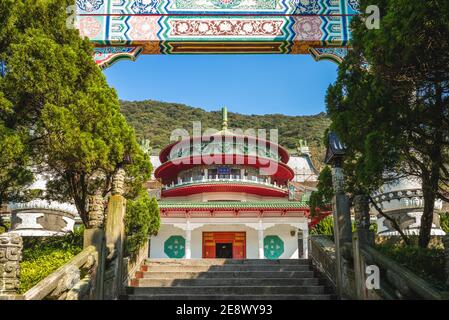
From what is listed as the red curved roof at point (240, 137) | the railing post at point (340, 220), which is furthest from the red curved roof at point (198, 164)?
the railing post at point (340, 220)

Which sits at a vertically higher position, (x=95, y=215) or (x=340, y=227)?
(x=95, y=215)

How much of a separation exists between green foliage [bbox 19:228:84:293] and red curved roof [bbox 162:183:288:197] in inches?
492

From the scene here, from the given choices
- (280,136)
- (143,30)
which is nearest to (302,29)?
(143,30)

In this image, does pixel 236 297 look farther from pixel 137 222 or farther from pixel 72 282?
pixel 137 222

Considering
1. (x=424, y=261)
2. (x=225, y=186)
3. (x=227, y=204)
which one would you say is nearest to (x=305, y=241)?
(x=227, y=204)

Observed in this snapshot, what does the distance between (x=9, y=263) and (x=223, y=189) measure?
56.7 ft

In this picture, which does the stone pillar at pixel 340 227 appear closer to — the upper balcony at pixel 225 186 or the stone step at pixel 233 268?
the stone step at pixel 233 268

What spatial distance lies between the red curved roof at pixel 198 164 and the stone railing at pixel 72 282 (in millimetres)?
16307

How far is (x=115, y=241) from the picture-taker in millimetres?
6754

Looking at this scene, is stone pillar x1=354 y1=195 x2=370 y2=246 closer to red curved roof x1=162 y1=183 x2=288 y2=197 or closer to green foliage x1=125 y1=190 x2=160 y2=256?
green foliage x1=125 y1=190 x2=160 y2=256

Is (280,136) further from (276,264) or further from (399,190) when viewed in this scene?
(276,264)

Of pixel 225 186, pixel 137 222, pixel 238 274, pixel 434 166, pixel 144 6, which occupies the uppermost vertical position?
pixel 144 6
